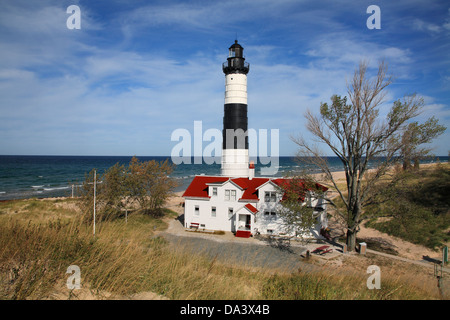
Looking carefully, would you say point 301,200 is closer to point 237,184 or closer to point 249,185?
point 249,185

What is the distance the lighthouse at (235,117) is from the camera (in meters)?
27.3

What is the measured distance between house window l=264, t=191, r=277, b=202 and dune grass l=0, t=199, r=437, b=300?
15.5 m

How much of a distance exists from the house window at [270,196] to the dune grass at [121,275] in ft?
51.0

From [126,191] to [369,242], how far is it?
22.7 meters

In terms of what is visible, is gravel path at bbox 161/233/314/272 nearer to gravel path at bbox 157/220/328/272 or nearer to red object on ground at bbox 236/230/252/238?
gravel path at bbox 157/220/328/272

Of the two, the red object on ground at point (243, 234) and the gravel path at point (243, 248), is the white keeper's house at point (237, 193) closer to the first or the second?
the red object on ground at point (243, 234)

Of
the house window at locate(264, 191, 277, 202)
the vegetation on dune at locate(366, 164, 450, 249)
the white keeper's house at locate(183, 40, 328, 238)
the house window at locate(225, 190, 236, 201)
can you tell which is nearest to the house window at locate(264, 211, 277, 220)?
the white keeper's house at locate(183, 40, 328, 238)

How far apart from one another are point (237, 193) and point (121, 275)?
62.5ft

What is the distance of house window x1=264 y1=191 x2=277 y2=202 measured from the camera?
23.5 metres

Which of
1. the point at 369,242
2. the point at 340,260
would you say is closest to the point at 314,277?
the point at 340,260

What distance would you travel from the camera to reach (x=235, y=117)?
27.2 meters

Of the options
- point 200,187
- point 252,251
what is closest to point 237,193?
point 200,187
